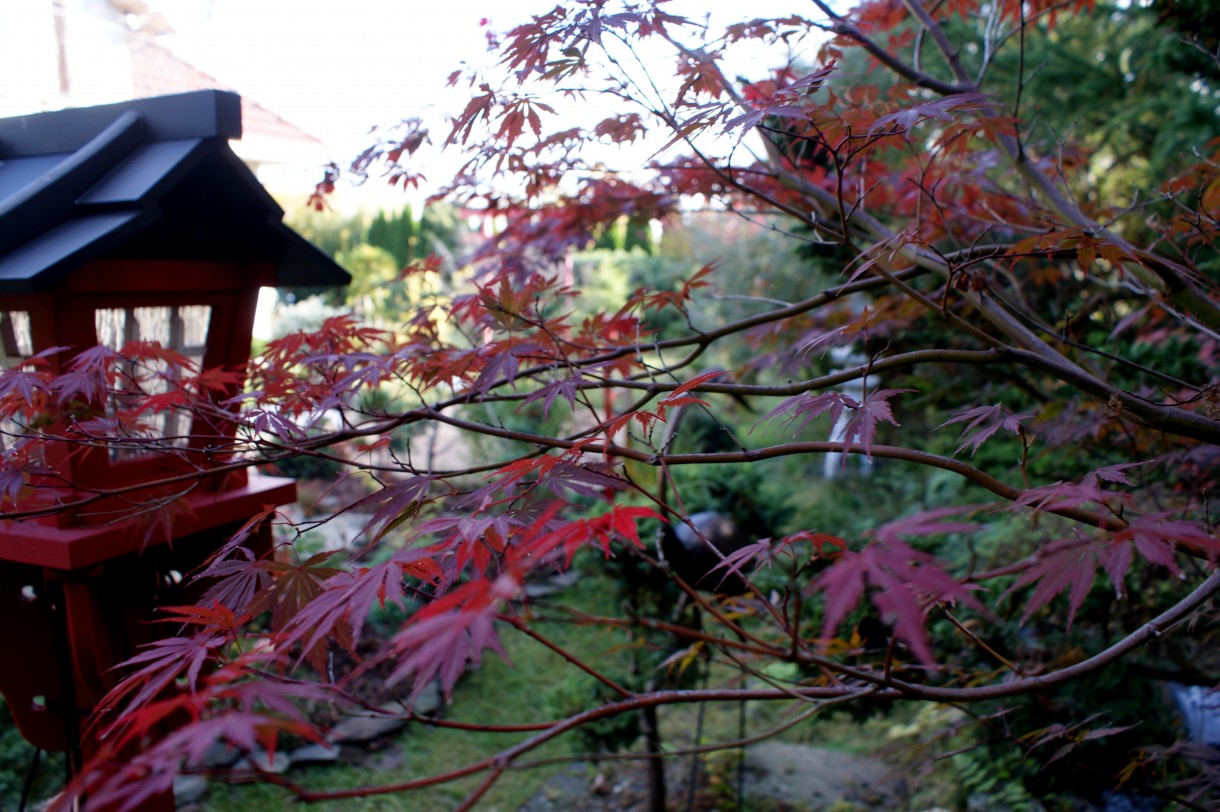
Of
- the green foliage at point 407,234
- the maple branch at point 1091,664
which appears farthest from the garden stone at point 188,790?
the green foliage at point 407,234

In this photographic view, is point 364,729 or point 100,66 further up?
point 100,66

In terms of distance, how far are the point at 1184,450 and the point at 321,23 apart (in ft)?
26.9

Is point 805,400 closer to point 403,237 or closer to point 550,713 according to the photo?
point 550,713

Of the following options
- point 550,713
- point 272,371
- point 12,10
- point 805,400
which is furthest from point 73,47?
point 805,400

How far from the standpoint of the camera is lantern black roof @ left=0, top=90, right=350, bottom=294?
4.28ft

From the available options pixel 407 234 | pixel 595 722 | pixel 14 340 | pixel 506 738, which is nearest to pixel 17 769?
pixel 506 738

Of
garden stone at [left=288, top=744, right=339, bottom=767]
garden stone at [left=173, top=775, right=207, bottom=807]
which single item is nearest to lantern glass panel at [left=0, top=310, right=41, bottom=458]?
garden stone at [left=173, top=775, right=207, bottom=807]

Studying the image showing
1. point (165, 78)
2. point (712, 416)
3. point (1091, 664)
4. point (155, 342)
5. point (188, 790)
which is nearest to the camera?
point (1091, 664)

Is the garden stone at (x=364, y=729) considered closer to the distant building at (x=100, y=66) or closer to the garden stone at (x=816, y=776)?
the garden stone at (x=816, y=776)

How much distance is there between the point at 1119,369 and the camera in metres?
3.06

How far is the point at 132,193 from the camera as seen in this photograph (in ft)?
4.47

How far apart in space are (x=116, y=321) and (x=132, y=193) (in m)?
0.32

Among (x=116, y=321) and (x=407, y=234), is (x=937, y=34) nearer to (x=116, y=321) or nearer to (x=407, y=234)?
(x=116, y=321)

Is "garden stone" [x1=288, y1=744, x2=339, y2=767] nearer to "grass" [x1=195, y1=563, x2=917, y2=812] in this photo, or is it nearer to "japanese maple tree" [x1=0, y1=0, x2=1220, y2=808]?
"grass" [x1=195, y1=563, x2=917, y2=812]
